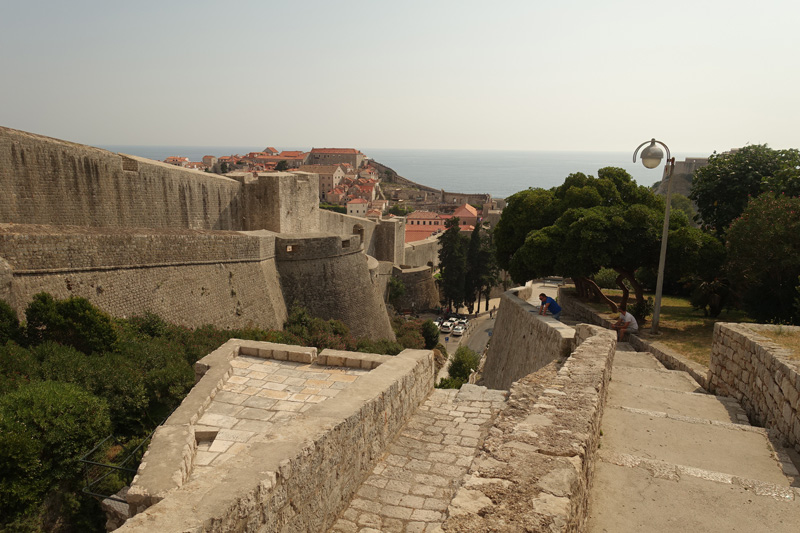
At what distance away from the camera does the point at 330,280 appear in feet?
62.3

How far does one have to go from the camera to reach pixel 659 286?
32.4ft

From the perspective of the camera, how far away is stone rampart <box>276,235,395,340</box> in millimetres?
17906

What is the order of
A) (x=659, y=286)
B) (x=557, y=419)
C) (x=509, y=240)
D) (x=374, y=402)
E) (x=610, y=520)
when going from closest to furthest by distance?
(x=610, y=520) → (x=557, y=419) → (x=374, y=402) → (x=659, y=286) → (x=509, y=240)

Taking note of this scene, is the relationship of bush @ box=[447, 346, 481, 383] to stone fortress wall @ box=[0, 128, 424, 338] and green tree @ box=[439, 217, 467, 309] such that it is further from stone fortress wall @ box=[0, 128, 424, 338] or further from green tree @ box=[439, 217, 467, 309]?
green tree @ box=[439, 217, 467, 309]

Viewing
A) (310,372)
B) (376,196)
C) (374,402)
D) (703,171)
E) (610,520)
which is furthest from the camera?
(376,196)

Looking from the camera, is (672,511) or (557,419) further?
(557,419)

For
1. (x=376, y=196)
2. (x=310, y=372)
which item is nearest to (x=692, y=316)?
(x=310, y=372)

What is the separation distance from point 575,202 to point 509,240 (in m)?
2.26

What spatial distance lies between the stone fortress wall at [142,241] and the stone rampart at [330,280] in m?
0.07

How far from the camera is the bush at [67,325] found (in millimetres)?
9312

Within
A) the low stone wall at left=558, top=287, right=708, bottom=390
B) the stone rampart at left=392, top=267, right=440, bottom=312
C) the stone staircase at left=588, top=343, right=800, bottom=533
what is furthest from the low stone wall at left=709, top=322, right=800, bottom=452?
the stone rampart at left=392, top=267, right=440, bottom=312

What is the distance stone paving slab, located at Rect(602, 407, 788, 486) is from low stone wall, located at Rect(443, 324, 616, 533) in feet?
1.53

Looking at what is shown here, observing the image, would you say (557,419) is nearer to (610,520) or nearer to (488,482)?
(610,520)

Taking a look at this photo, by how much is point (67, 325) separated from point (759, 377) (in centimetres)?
1074
